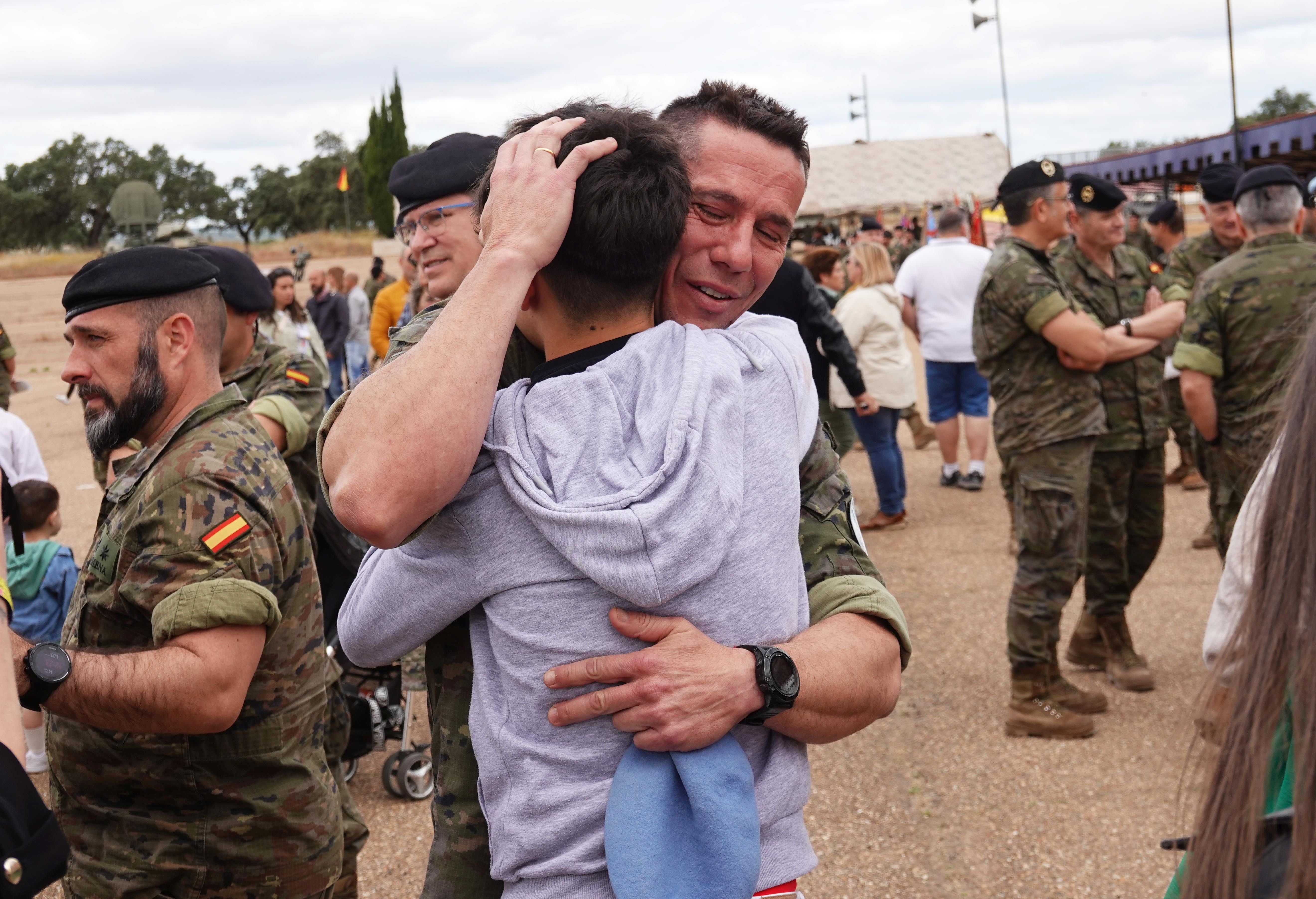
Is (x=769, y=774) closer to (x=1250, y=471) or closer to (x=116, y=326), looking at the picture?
(x=116, y=326)

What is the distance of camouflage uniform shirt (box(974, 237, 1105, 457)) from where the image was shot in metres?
5.11

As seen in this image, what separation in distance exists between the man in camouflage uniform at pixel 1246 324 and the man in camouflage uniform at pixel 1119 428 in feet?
0.63

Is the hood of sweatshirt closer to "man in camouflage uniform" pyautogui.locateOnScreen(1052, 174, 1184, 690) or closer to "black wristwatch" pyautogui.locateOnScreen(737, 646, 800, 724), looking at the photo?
"black wristwatch" pyautogui.locateOnScreen(737, 646, 800, 724)

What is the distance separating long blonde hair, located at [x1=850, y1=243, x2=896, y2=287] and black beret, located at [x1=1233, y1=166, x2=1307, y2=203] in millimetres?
3830

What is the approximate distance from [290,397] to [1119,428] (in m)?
3.93

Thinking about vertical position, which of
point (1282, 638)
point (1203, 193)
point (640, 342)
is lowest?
point (1282, 638)

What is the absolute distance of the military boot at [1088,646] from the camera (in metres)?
5.91

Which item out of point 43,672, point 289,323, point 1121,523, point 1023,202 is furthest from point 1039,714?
point 289,323

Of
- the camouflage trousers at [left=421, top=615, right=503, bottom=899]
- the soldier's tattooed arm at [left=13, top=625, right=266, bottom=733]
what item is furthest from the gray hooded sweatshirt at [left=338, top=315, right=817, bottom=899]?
the soldier's tattooed arm at [left=13, top=625, right=266, bottom=733]

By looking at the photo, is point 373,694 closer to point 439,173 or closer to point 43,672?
point 439,173

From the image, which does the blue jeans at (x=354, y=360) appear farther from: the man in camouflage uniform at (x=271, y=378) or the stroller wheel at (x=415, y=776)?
the stroller wheel at (x=415, y=776)

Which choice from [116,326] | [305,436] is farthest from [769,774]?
[305,436]

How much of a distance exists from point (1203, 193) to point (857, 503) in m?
3.81

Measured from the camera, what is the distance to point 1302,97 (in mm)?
80750
